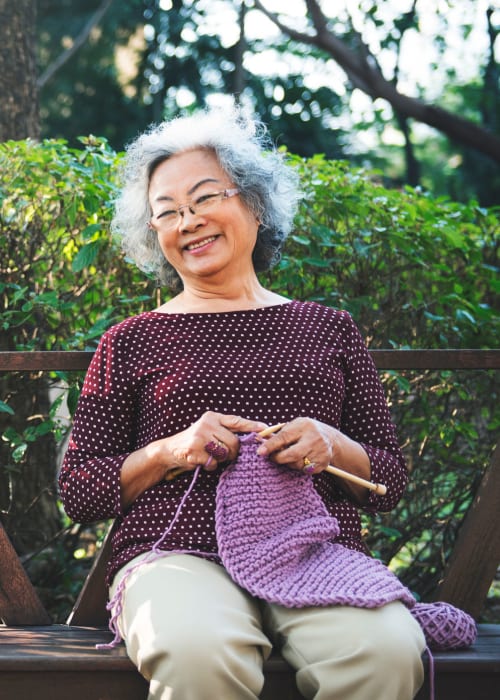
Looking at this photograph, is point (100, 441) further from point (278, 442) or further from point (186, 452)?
point (278, 442)

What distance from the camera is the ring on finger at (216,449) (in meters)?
1.92

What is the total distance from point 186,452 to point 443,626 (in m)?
0.72

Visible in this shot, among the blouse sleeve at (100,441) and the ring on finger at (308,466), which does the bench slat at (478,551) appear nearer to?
the ring on finger at (308,466)

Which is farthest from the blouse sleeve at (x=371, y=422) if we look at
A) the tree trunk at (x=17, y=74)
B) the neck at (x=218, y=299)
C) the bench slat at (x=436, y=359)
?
the tree trunk at (x=17, y=74)

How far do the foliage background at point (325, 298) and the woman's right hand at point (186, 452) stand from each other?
0.79m

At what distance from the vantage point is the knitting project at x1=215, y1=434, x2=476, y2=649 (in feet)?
6.03

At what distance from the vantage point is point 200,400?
211cm

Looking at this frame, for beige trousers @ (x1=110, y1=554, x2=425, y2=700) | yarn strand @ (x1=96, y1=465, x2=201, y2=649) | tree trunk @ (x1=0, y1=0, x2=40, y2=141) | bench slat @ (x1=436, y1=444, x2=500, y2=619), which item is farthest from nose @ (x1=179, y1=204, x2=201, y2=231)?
tree trunk @ (x1=0, y1=0, x2=40, y2=141)

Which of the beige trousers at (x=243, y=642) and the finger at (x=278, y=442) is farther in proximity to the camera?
the finger at (x=278, y=442)

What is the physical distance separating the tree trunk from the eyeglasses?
2302 millimetres

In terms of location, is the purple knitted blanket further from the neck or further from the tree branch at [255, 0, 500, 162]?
the tree branch at [255, 0, 500, 162]

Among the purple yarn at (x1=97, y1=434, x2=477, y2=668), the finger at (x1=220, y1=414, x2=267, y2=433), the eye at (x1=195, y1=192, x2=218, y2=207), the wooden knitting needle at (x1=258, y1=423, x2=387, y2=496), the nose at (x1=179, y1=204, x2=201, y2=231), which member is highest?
the eye at (x1=195, y1=192, x2=218, y2=207)

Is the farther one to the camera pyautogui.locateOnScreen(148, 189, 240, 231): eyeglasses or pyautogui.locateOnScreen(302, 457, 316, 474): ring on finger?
pyautogui.locateOnScreen(148, 189, 240, 231): eyeglasses

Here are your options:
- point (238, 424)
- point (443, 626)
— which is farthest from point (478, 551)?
point (238, 424)
